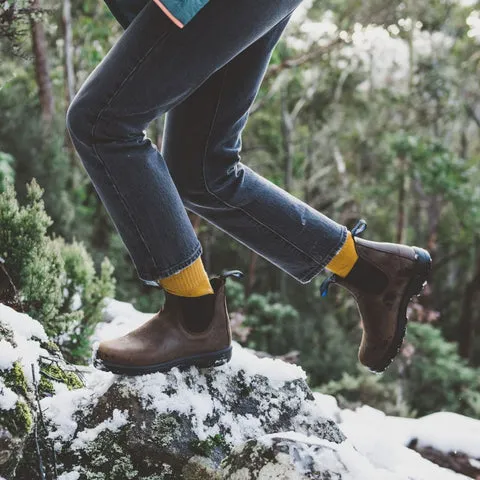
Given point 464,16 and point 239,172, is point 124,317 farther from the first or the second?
point 464,16

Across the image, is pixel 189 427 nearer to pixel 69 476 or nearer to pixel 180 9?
pixel 69 476

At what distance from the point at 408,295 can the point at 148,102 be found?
959 millimetres

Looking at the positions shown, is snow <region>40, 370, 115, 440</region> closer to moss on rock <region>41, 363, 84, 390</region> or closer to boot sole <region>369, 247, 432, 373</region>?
moss on rock <region>41, 363, 84, 390</region>

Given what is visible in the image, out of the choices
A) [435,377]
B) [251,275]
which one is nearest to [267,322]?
[251,275]

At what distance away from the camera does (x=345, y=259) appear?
1587 millimetres

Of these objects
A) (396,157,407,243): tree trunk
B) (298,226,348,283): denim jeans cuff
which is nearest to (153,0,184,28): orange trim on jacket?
(298,226,348,283): denim jeans cuff

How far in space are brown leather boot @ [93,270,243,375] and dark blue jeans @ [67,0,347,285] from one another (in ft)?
0.50

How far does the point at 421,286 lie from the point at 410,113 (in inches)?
515

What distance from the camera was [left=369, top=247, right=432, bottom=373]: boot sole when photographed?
1643mm

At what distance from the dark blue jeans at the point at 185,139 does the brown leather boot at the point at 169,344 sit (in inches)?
6.1

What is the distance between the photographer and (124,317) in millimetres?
3131

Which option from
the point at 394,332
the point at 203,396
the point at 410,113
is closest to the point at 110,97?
the point at 203,396

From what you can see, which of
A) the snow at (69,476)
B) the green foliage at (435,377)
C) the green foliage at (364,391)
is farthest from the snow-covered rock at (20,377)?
the green foliage at (435,377)

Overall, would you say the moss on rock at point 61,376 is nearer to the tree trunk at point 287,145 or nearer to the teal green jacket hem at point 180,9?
the teal green jacket hem at point 180,9
